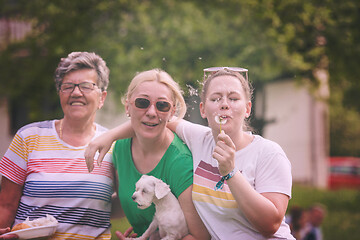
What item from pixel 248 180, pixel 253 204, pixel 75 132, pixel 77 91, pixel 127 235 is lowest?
pixel 127 235

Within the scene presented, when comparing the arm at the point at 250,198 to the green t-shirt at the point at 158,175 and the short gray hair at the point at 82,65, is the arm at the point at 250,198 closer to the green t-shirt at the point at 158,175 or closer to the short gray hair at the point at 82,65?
the green t-shirt at the point at 158,175

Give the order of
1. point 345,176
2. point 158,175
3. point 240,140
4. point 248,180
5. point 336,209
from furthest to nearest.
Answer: point 345,176
point 336,209
point 158,175
point 240,140
point 248,180

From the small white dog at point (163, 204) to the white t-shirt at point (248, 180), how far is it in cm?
14

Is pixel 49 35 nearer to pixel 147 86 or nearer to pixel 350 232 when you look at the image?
pixel 147 86

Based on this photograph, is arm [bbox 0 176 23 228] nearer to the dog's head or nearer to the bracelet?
the dog's head

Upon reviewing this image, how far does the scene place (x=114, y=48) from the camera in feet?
24.9

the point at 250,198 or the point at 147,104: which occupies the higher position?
the point at 147,104

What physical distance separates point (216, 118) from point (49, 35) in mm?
5091

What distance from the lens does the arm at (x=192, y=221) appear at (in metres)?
2.59

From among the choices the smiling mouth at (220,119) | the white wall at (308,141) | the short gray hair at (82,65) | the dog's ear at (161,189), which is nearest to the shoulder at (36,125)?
the short gray hair at (82,65)

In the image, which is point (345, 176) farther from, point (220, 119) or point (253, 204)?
point (253, 204)

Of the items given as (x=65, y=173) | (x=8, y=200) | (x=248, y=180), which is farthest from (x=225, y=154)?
(x=8, y=200)

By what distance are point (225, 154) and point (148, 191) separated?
22.3 inches

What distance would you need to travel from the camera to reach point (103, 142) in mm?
2799
